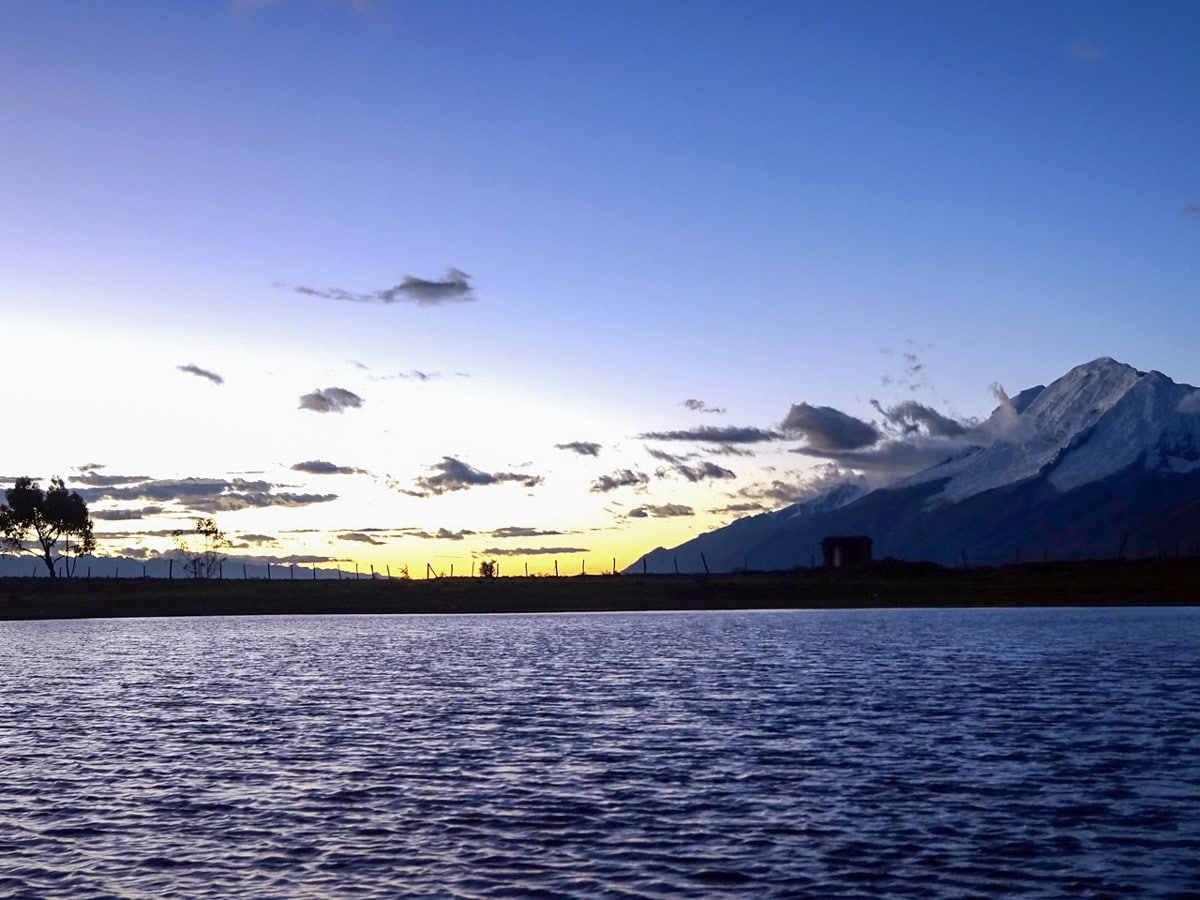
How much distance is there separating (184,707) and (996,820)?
147ft

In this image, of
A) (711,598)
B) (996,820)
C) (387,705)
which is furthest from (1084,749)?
(711,598)

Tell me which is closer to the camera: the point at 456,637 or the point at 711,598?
the point at 456,637

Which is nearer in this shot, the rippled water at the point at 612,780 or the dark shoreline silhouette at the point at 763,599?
the rippled water at the point at 612,780

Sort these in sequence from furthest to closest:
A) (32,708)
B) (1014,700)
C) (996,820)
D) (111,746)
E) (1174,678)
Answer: (1174,678) → (32,708) → (1014,700) → (111,746) → (996,820)

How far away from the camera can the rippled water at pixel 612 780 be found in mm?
27594

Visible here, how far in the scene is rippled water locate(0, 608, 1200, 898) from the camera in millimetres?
27594

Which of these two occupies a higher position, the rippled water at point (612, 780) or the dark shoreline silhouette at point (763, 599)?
the dark shoreline silhouette at point (763, 599)

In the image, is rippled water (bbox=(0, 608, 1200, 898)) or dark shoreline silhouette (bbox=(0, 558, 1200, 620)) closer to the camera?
rippled water (bbox=(0, 608, 1200, 898))

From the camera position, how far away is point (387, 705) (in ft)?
206

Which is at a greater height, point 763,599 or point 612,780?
point 763,599

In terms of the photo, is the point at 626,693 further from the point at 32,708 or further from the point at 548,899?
the point at 548,899

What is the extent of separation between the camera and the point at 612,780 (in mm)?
38688

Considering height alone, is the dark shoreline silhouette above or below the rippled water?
above

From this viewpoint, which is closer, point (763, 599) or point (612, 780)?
point (612, 780)
